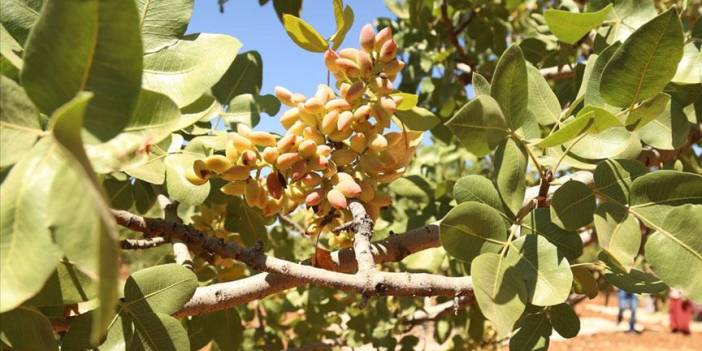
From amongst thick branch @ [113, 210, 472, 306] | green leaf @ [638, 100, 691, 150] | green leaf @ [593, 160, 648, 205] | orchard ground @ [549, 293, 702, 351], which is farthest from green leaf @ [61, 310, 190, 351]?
orchard ground @ [549, 293, 702, 351]

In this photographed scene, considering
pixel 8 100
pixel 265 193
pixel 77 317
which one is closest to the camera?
pixel 8 100

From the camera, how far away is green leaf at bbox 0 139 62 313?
46cm

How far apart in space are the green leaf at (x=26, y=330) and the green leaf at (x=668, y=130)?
826 mm

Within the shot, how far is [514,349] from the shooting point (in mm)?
851

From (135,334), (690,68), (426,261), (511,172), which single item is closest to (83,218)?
(135,334)

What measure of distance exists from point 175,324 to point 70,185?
0.39m

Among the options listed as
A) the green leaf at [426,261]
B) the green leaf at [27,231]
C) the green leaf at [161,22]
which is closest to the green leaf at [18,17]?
the green leaf at [161,22]

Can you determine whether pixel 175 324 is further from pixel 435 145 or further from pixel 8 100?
pixel 435 145

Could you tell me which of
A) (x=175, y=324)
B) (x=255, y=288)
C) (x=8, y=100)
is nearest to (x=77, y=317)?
(x=175, y=324)

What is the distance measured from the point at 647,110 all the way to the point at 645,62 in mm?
70

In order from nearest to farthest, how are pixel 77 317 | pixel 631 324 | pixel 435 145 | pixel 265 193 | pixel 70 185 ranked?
pixel 70 185 < pixel 77 317 < pixel 265 193 < pixel 435 145 < pixel 631 324

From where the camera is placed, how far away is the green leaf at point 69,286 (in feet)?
2.27

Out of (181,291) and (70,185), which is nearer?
(70,185)

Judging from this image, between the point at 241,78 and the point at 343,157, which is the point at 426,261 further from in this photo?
the point at 343,157
